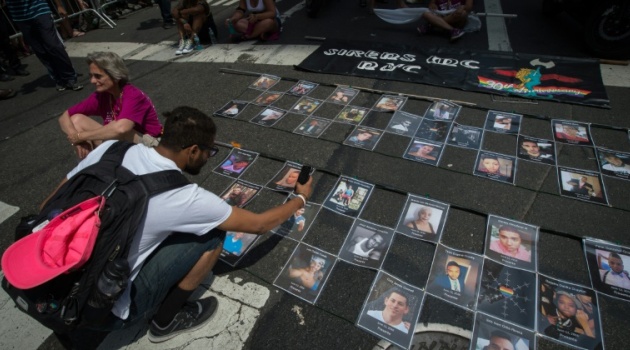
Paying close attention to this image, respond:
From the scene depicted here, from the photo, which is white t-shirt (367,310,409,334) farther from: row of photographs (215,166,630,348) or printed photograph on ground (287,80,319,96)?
printed photograph on ground (287,80,319,96)

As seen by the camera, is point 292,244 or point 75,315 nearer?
point 75,315

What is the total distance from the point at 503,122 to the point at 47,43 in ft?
21.2

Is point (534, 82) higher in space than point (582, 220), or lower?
higher

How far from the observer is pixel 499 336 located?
1.93m

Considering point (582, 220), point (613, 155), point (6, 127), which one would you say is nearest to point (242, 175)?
point (582, 220)

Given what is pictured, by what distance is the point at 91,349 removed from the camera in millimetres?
2031

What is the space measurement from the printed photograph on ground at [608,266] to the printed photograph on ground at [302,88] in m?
3.44

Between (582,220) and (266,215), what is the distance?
100 inches

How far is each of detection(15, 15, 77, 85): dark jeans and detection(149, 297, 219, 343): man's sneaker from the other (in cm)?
510

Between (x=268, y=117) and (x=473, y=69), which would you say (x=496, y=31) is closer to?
(x=473, y=69)

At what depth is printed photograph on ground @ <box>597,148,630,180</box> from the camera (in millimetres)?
2914

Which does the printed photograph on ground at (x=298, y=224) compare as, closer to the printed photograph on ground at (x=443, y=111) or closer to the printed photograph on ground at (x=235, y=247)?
the printed photograph on ground at (x=235, y=247)

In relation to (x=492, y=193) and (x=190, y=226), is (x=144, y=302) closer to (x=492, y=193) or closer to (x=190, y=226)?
(x=190, y=226)

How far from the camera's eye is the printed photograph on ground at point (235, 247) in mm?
2488
